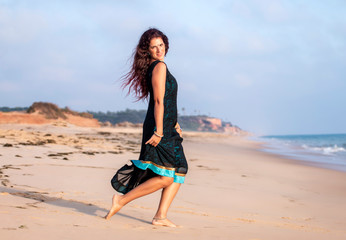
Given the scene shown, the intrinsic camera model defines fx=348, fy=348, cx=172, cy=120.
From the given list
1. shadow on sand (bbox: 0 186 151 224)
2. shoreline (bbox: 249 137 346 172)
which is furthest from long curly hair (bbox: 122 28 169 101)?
shoreline (bbox: 249 137 346 172)

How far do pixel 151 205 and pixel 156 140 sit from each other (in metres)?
1.39

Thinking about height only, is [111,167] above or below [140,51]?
below

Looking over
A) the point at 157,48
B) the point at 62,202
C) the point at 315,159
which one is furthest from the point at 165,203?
the point at 315,159

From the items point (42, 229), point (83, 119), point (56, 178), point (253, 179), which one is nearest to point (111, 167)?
point (56, 178)

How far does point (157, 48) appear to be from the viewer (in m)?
2.99

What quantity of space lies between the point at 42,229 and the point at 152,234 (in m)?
0.75

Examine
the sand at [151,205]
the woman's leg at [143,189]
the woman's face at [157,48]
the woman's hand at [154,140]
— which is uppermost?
the woman's face at [157,48]

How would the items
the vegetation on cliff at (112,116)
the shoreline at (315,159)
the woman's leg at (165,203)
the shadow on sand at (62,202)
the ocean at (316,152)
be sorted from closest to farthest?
the woman's leg at (165,203)
the shadow on sand at (62,202)
the shoreline at (315,159)
the ocean at (316,152)
the vegetation on cliff at (112,116)

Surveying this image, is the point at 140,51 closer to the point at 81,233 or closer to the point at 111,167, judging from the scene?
the point at 81,233

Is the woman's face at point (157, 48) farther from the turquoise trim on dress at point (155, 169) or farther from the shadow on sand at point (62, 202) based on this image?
the shadow on sand at point (62, 202)

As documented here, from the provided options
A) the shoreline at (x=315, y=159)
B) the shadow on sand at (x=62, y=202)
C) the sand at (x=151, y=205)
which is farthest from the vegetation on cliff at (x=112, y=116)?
the shadow on sand at (x=62, y=202)

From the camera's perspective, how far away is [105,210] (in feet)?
11.2

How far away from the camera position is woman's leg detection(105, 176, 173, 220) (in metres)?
2.86

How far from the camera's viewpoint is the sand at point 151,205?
8.25 feet
